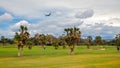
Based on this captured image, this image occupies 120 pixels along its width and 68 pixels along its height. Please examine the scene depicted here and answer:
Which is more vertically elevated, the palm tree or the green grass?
the palm tree

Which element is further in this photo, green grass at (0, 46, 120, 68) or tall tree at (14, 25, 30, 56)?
tall tree at (14, 25, 30, 56)

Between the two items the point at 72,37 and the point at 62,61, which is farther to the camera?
the point at 72,37

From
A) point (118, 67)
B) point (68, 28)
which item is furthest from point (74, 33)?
point (118, 67)

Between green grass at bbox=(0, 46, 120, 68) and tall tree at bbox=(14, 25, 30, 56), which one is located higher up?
tall tree at bbox=(14, 25, 30, 56)

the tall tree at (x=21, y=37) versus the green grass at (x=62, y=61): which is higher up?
the tall tree at (x=21, y=37)

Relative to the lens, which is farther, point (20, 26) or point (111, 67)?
point (20, 26)

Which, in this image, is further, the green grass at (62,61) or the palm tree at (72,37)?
the palm tree at (72,37)

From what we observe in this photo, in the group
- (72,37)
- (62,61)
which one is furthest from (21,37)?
(62,61)

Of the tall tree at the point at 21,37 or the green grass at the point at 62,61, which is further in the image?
the tall tree at the point at 21,37

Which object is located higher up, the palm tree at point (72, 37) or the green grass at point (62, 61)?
the palm tree at point (72, 37)

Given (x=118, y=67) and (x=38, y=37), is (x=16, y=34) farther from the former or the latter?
(x=118, y=67)

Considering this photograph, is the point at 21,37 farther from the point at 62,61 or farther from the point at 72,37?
the point at 62,61

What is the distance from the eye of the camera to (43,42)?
174 m

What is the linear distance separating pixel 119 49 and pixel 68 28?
150 ft
